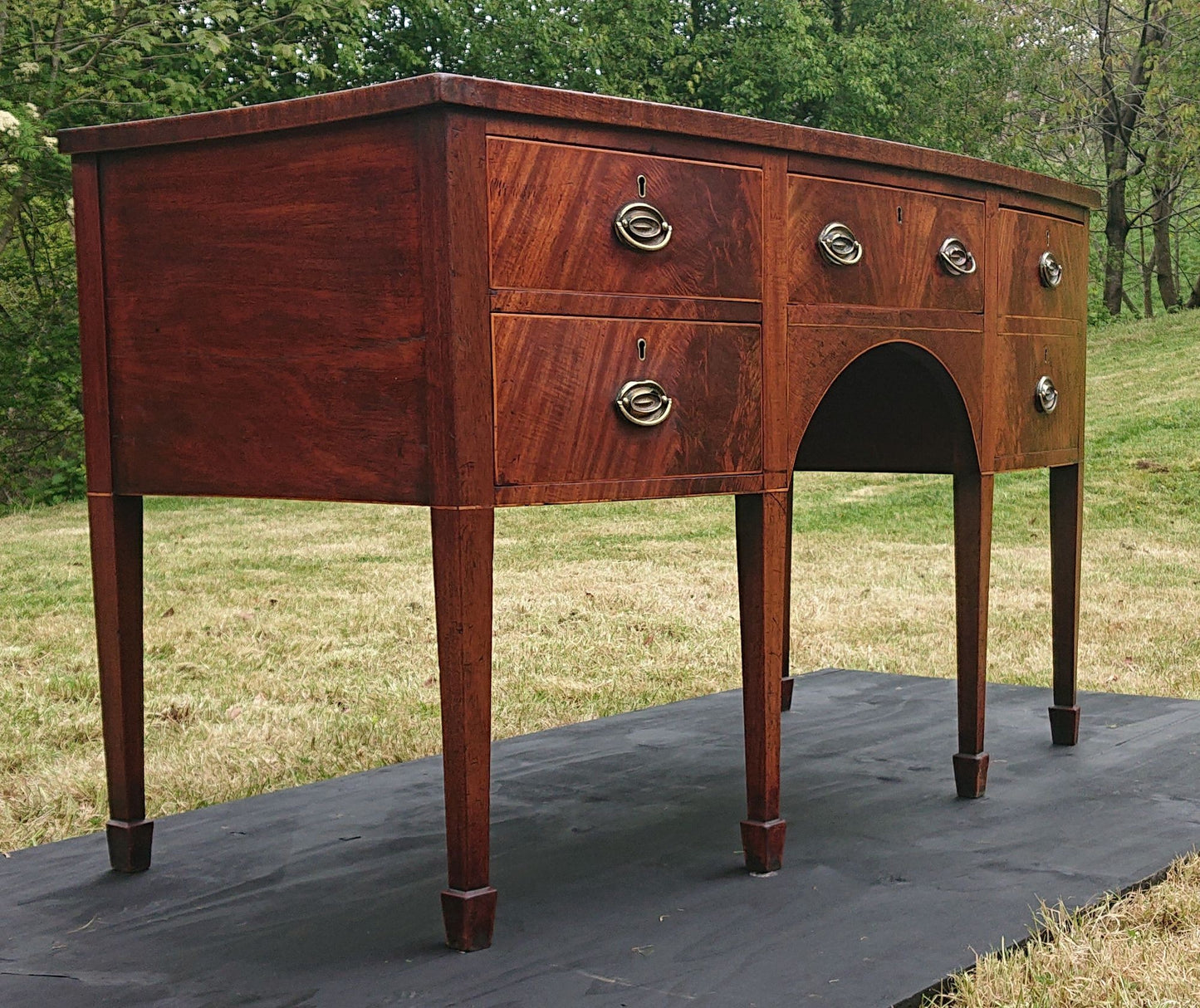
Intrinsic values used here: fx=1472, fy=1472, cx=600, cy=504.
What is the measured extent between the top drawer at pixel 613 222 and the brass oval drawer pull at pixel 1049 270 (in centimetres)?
110

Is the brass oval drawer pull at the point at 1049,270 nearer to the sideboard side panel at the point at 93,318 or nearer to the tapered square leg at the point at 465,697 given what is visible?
the tapered square leg at the point at 465,697

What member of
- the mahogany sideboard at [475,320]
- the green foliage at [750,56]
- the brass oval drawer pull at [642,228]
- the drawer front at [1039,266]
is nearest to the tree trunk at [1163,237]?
the green foliage at [750,56]

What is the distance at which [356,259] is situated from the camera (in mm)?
2188

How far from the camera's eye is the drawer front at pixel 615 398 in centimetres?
215

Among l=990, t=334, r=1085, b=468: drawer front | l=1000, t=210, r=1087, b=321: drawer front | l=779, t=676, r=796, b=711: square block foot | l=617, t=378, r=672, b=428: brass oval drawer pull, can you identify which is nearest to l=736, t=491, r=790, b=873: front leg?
l=617, t=378, r=672, b=428: brass oval drawer pull

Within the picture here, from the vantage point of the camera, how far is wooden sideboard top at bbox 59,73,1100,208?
6.76 ft

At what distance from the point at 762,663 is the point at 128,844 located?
1.19 metres

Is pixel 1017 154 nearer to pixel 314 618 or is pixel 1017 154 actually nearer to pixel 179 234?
pixel 314 618

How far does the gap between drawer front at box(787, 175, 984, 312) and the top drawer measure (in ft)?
0.46

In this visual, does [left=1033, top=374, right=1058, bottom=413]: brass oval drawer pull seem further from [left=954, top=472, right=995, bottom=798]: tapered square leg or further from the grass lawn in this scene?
the grass lawn

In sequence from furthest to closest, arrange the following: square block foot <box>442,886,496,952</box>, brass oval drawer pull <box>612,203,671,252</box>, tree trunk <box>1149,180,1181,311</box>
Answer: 1. tree trunk <box>1149,180,1181,311</box>
2. brass oval drawer pull <box>612,203,671,252</box>
3. square block foot <box>442,886,496,952</box>

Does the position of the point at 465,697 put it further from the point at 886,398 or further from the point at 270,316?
the point at 886,398

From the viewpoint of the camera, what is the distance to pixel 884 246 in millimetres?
2818

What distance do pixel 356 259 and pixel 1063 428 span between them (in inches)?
77.7
